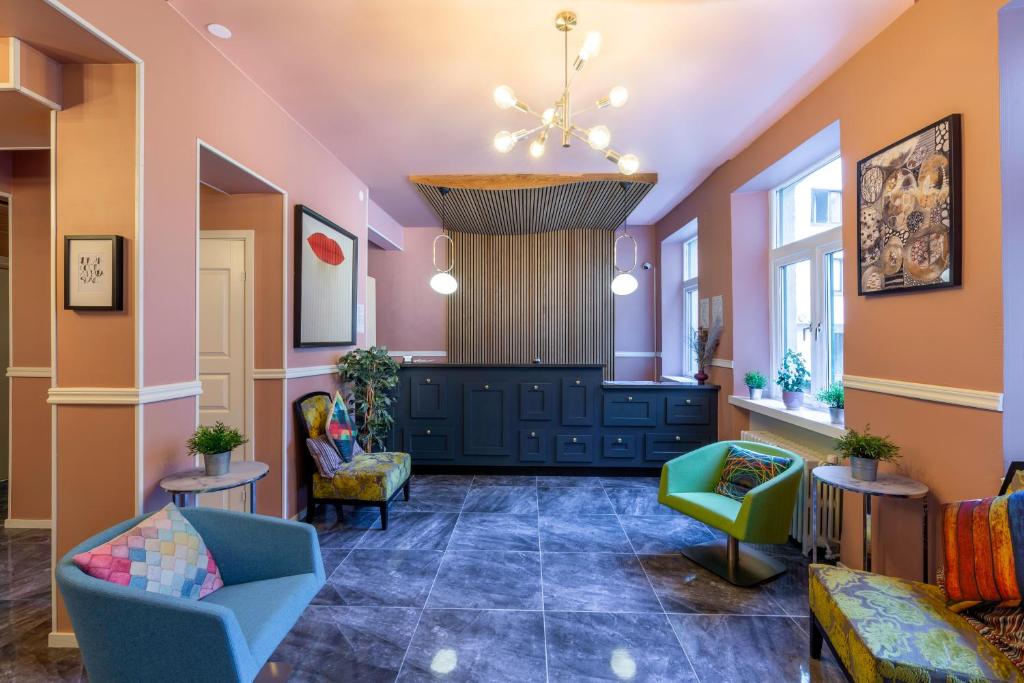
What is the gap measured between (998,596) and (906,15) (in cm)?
254

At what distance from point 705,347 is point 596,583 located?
289 cm

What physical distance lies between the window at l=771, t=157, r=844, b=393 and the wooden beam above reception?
1.30 m

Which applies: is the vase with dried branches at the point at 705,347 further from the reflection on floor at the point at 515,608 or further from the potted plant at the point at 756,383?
the reflection on floor at the point at 515,608

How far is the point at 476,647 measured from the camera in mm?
2123

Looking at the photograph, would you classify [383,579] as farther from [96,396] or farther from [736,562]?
[736,562]

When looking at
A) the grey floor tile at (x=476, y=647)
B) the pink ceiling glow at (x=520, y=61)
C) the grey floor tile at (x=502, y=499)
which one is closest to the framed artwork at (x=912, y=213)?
the pink ceiling glow at (x=520, y=61)

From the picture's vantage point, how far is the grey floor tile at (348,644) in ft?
Result: 6.42

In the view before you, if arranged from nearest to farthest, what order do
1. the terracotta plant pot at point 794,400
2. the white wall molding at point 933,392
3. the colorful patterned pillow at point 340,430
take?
1. the white wall molding at point 933,392
2. the terracotta plant pot at point 794,400
3. the colorful patterned pillow at point 340,430

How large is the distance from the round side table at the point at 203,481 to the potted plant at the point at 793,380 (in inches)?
136

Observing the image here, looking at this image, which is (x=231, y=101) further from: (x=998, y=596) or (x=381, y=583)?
(x=998, y=596)

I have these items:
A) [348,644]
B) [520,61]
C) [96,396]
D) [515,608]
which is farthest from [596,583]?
[520,61]

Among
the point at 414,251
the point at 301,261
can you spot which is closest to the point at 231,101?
the point at 301,261

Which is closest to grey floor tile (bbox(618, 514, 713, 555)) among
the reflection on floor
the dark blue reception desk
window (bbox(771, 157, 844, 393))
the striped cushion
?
the reflection on floor

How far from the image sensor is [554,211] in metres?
5.51
